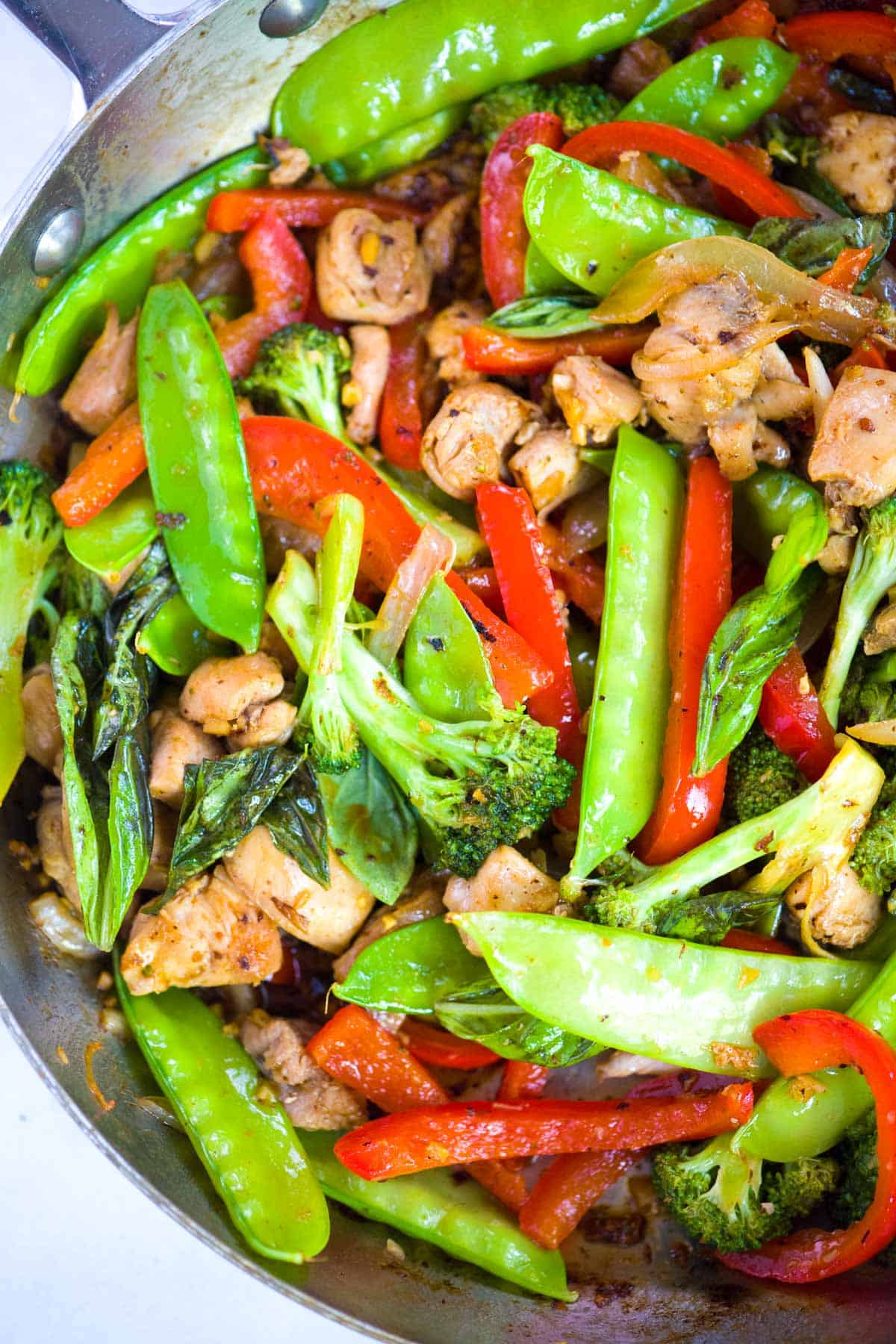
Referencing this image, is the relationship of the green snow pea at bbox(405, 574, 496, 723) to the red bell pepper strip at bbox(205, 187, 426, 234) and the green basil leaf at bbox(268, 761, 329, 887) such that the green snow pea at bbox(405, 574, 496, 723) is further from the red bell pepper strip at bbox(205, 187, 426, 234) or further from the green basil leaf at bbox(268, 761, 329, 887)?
the red bell pepper strip at bbox(205, 187, 426, 234)

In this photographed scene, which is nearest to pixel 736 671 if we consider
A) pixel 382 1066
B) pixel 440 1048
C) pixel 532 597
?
pixel 532 597

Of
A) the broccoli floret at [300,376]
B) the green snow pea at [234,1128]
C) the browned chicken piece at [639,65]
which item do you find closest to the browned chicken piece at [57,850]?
the green snow pea at [234,1128]

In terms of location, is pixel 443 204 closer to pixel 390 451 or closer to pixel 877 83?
pixel 390 451

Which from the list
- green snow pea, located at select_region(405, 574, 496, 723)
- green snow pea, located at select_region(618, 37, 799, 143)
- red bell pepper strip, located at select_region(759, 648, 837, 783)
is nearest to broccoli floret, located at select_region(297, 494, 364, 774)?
green snow pea, located at select_region(405, 574, 496, 723)

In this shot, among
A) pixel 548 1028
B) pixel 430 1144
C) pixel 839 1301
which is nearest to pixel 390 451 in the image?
pixel 548 1028

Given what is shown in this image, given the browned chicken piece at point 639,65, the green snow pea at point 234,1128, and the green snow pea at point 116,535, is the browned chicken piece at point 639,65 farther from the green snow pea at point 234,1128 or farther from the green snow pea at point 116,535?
the green snow pea at point 234,1128

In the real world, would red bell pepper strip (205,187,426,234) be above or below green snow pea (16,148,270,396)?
below
